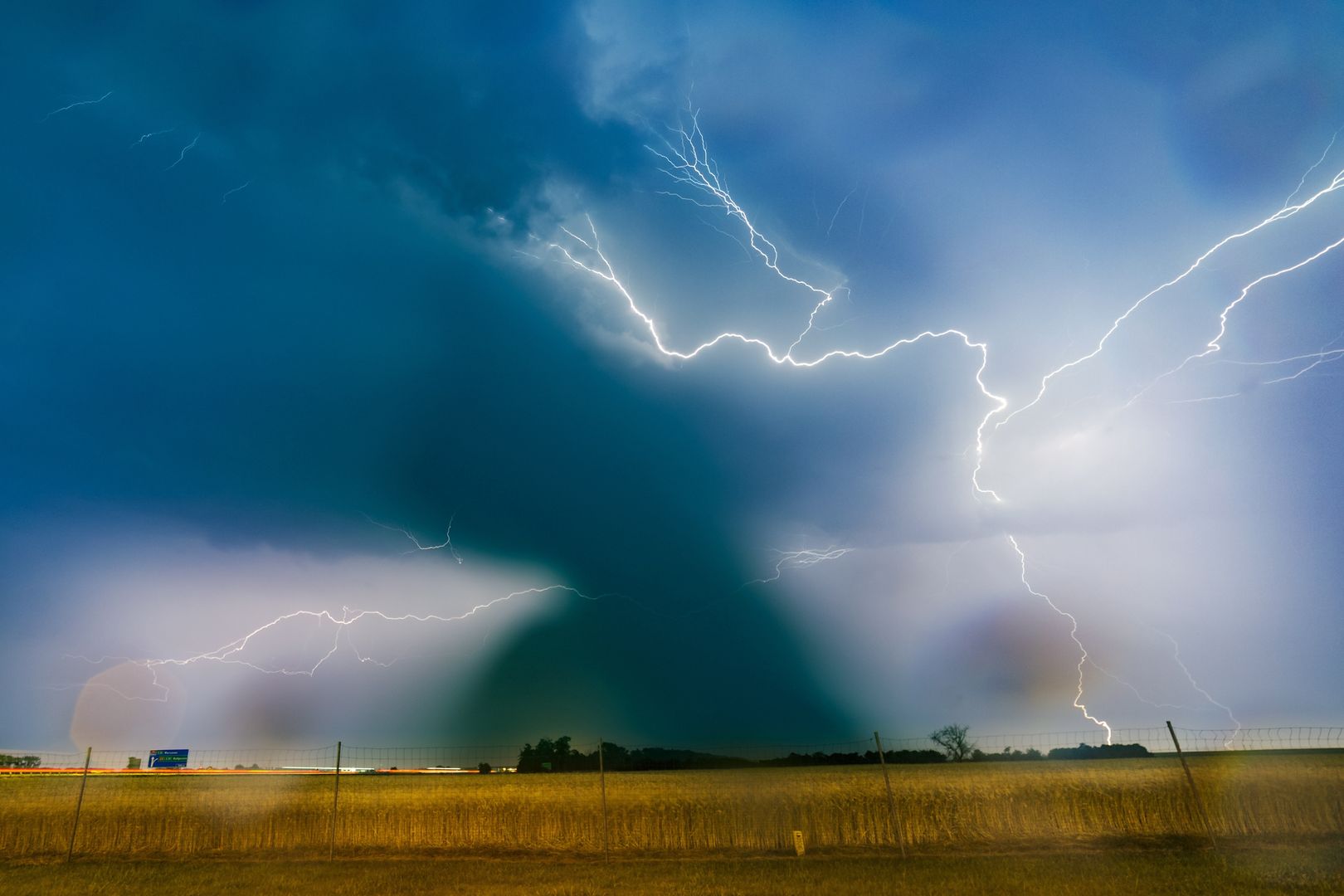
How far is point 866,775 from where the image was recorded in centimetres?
2506

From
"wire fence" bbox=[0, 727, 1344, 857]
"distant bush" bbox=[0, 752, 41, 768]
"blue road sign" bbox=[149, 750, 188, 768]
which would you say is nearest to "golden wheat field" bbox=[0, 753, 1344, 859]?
"wire fence" bbox=[0, 727, 1344, 857]

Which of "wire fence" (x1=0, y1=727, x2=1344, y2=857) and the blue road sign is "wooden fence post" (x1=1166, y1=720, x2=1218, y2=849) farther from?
the blue road sign

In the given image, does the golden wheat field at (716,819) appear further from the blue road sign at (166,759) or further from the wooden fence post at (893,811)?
the blue road sign at (166,759)

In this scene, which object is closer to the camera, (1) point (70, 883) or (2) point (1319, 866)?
(2) point (1319, 866)

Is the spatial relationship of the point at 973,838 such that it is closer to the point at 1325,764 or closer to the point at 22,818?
the point at 1325,764

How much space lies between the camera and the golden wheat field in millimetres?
13508

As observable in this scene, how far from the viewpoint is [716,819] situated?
14258 millimetres

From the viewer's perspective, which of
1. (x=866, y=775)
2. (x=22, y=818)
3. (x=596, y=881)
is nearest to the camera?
(x=596, y=881)

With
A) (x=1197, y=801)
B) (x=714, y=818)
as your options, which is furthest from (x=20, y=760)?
(x=1197, y=801)

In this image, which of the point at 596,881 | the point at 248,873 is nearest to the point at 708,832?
the point at 596,881

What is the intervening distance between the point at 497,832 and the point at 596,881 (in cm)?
468

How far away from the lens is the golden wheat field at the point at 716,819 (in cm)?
1351

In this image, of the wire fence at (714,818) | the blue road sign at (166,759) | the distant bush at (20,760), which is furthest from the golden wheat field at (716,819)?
the distant bush at (20,760)

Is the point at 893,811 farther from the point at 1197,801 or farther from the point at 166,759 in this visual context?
the point at 166,759
